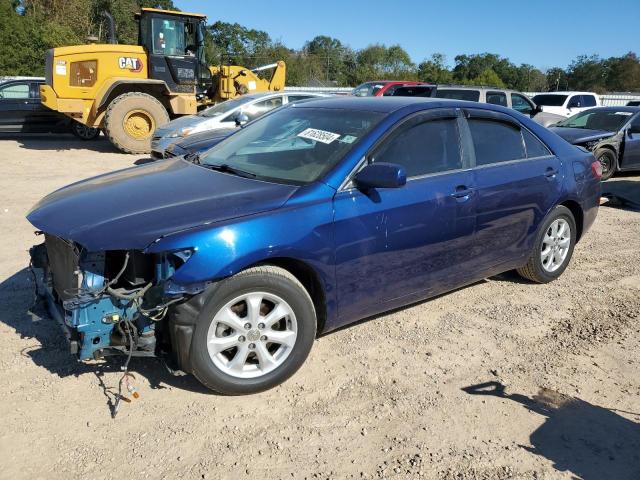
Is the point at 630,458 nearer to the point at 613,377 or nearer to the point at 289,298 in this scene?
the point at 613,377

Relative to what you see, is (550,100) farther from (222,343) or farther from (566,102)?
(222,343)

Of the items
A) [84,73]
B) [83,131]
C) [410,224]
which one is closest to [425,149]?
[410,224]

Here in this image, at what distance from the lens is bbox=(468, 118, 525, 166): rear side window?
4.30 meters

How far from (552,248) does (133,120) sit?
10960 mm

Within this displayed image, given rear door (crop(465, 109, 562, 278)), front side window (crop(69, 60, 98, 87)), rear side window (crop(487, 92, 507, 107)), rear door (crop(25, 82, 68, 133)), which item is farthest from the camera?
rear door (crop(25, 82, 68, 133))

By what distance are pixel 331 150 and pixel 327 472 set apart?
2.01 meters

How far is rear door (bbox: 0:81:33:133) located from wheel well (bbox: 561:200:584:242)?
47.0ft

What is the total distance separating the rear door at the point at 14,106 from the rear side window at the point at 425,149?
1402 centimetres

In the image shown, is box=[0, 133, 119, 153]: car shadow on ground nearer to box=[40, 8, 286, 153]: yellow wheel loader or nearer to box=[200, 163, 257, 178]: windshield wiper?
box=[40, 8, 286, 153]: yellow wheel loader

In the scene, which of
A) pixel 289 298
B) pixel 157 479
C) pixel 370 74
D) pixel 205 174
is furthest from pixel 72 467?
pixel 370 74

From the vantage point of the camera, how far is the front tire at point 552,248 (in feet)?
16.0

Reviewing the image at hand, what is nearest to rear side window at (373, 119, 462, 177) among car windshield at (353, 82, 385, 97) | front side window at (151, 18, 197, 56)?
front side window at (151, 18, 197, 56)

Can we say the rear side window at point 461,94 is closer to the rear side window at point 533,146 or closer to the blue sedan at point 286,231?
the rear side window at point 533,146

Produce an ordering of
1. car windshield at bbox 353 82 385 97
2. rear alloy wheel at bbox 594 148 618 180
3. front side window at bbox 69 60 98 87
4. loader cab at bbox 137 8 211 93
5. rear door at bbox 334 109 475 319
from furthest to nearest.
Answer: car windshield at bbox 353 82 385 97, loader cab at bbox 137 8 211 93, front side window at bbox 69 60 98 87, rear alloy wheel at bbox 594 148 618 180, rear door at bbox 334 109 475 319
